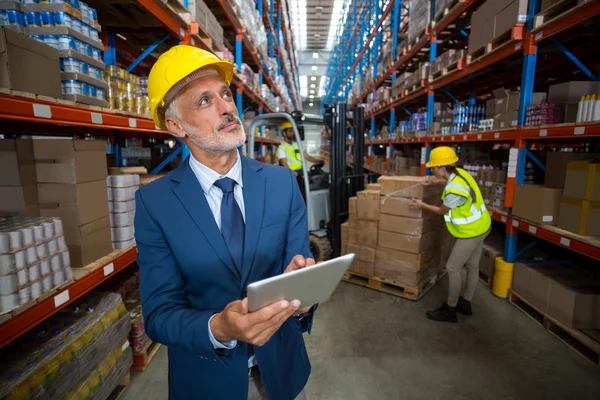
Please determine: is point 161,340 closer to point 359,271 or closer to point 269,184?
point 269,184

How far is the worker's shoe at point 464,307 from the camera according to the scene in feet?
13.0

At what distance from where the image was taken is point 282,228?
1.50m

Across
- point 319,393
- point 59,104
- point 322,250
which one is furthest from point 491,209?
point 59,104

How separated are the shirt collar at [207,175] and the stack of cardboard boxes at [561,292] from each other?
3.68m

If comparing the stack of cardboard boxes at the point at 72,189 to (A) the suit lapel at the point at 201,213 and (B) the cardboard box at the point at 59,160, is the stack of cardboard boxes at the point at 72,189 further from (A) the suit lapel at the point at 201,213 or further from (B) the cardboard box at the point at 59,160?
(A) the suit lapel at the point at 201,213

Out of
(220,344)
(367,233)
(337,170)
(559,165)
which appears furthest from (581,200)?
(220,344)

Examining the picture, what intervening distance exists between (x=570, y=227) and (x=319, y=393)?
3.04 metres

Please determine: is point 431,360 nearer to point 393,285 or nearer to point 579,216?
point 393,285

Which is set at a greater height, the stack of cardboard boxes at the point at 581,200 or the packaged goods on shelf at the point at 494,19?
the packaged goods on shelf at the point at 494,19

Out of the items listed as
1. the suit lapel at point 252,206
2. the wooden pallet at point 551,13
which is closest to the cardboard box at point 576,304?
the wooden pallet at point 551,13

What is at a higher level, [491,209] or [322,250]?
[491,209]

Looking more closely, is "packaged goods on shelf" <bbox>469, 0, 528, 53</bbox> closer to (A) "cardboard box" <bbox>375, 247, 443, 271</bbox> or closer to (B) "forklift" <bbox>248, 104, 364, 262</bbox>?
(B) "forklift" <bbox>248, 104, 364, 262</bbox>

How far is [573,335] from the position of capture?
10.7ft

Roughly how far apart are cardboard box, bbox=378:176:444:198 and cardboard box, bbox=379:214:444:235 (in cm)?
33
